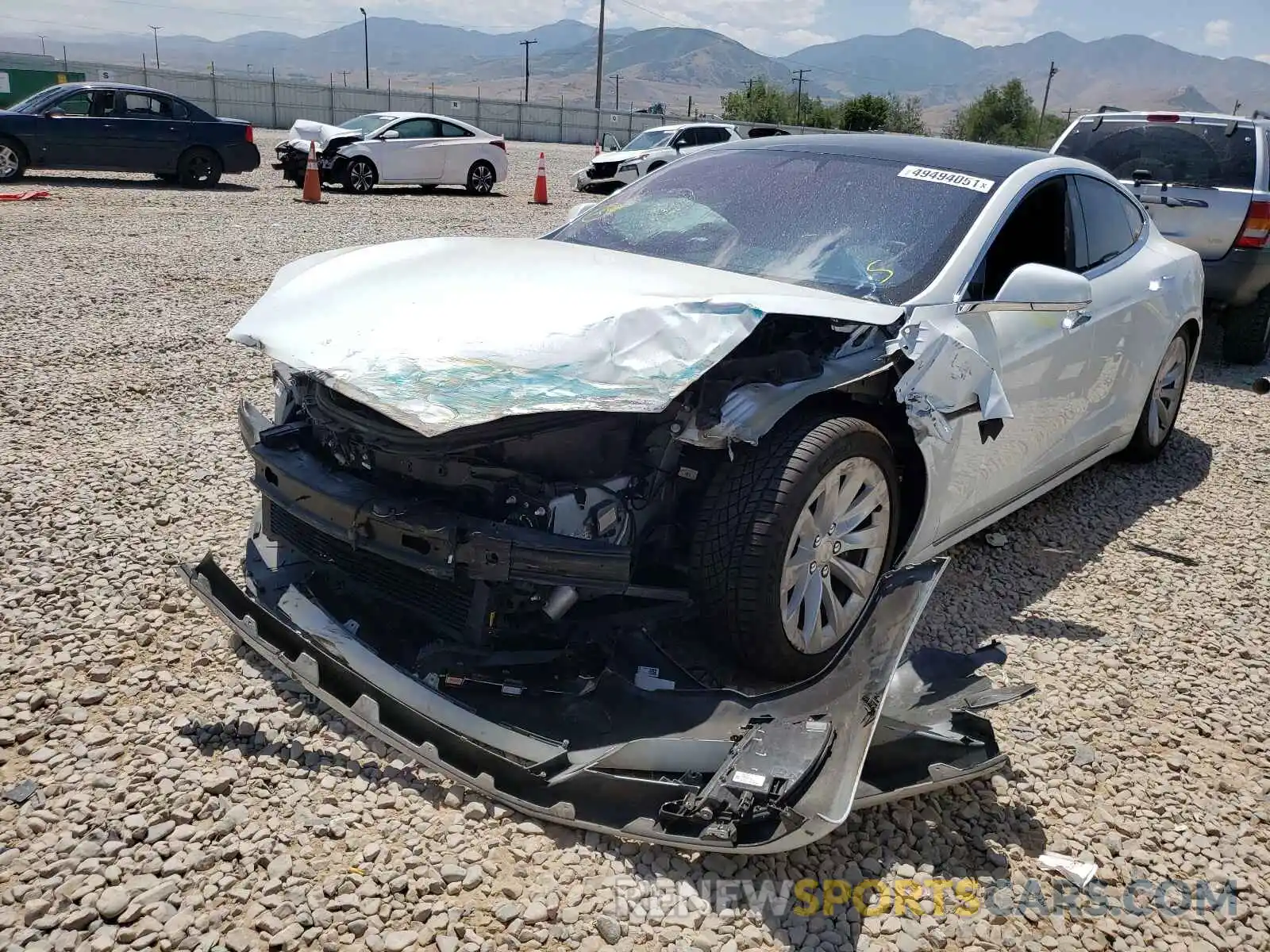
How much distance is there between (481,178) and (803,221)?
15.6 meters

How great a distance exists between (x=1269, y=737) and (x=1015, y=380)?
1.43 m

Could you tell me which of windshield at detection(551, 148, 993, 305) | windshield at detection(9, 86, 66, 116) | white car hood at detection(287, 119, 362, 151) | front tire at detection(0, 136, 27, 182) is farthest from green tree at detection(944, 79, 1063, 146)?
windshield at detection(551, 148, 993, 305)

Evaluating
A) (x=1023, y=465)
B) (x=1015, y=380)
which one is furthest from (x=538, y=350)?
(x=1023, y=465)

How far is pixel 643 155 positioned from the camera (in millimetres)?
20016

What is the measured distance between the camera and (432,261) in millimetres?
3568

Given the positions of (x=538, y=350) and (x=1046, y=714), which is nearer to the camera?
(x=538, y=350)

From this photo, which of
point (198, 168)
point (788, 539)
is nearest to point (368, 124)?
point (198, 168)

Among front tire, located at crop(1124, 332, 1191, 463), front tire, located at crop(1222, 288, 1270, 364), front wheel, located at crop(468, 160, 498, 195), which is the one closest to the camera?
front tire, located at crop(1124, 332, 1191, 463)

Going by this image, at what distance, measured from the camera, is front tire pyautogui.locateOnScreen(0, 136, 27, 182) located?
14.7 m

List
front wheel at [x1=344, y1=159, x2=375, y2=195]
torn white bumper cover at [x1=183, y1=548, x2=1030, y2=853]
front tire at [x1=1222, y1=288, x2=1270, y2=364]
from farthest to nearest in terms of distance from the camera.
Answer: front wheel at [x1=344, y1=159, x2=375, y2=195], front tire at [x1=1222, y1=288, x2=1270, y2=364], torn white bumper cover at [x1=183, y1=548, x2=1030, y2=853]

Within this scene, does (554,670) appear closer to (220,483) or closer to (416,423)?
(416,423)

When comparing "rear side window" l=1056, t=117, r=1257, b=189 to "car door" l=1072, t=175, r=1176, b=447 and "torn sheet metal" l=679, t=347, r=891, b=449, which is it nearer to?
"car door" l=1072, t=175, r=1176, b=447

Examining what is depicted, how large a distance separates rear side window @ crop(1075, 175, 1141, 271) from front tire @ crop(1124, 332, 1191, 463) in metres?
0.78

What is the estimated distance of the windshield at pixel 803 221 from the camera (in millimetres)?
3611
